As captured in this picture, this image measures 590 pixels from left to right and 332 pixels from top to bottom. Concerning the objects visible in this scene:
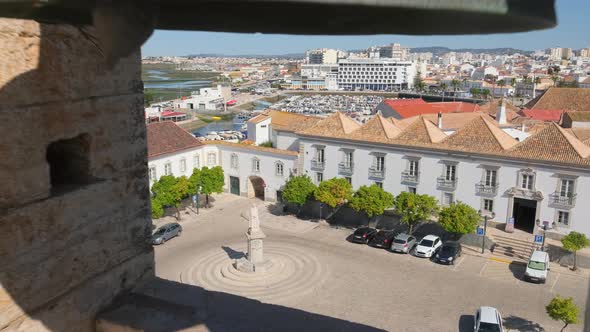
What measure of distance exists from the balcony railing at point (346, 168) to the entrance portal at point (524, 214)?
7401 millimetres

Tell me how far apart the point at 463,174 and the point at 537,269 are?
535 cm

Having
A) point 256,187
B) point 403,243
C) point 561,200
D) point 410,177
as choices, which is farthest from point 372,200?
point 256,187

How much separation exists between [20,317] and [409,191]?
20913mm

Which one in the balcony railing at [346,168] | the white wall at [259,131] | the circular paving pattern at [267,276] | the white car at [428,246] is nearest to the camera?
the circular paving pattern at [267,276]

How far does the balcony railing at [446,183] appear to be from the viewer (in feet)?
71.2

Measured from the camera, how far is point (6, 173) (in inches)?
118

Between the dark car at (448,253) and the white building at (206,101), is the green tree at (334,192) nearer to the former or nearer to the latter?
the dark car at (448,253)

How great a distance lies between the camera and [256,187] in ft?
93.7

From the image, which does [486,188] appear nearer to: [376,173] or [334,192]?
[376,173]

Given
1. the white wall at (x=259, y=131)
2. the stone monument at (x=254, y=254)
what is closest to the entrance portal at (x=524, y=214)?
the stone monument at (x=254, y=254)

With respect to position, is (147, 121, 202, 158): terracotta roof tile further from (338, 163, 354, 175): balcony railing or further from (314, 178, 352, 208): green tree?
(338, 163, 354, 175): balcony railing

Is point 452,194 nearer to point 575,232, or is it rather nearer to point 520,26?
point 575,232

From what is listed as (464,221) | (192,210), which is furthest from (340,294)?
(192,210)

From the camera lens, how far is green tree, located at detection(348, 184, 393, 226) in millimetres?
21875
